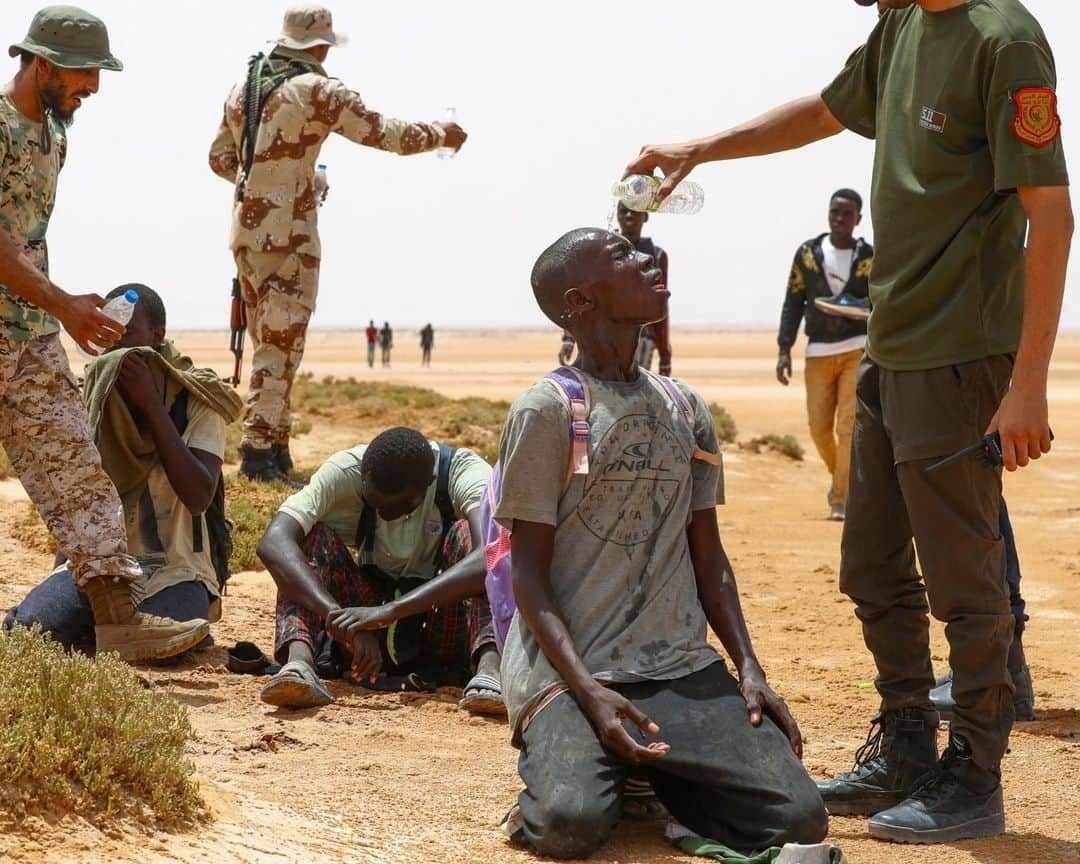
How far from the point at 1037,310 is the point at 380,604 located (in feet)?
10.2

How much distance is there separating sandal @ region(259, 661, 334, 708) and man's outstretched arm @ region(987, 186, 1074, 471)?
107 inches

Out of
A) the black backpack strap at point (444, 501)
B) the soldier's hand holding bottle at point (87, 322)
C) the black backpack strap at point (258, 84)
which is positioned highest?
the black backpack strap at point (258, 84)

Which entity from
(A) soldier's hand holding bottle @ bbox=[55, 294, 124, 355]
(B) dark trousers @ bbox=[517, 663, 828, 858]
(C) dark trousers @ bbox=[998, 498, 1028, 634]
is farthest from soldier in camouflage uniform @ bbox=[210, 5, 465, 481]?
(B) dark trousers @ bbox=[517, 663, 828, 858]

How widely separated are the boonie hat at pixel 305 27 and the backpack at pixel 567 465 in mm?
5350

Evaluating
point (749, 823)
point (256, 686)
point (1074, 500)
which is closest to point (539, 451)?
point (749, 823)

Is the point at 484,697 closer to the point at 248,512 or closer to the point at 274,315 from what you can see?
the point at 248,512

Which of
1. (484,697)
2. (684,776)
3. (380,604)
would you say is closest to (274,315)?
(380,604)

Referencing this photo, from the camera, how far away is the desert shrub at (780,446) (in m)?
16.7

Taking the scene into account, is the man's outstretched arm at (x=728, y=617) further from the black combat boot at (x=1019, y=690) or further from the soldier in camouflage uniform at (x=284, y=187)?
the soldier in camouflage uniform at (x=284, y=187)

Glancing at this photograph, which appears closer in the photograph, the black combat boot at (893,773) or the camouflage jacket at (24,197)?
the black combat boot at (893,773)

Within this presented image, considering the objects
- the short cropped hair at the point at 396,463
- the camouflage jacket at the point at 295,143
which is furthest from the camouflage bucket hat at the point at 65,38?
the camouflage jacket at the point at 295,143

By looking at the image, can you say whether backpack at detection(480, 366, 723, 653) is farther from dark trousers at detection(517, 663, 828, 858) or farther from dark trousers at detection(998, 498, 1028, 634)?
dark trousers at detection(998, 498, 1028, 634)

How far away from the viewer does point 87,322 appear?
5.48 meters

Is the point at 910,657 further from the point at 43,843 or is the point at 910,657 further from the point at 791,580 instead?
the point at 791,580
